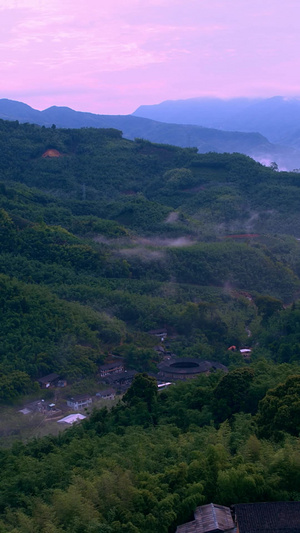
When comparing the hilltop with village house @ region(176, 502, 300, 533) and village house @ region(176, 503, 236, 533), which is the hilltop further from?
village house @ region(176, 502, 300, 533)

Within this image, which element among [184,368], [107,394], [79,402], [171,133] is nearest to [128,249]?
[184,368]

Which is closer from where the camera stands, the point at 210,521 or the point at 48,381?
the point at 210,521

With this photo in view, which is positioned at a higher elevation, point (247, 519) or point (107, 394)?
point (247, 519)

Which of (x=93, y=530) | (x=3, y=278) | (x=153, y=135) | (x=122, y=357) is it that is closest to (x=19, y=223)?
(x=3, y=278)

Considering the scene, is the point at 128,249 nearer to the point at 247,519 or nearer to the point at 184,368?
the point at 184,368

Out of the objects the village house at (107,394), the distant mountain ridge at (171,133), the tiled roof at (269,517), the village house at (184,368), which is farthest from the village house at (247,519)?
the distant mountain ridge at (171,133)

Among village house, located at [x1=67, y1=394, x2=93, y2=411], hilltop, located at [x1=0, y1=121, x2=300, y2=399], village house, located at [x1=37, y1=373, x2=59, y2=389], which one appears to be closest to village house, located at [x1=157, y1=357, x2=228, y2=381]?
hilltop, located at [x1=0, y1=121, x2=300, y2=399]

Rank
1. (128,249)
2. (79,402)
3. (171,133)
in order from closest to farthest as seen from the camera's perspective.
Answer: (79,402)
(128,249)
(171,133)
